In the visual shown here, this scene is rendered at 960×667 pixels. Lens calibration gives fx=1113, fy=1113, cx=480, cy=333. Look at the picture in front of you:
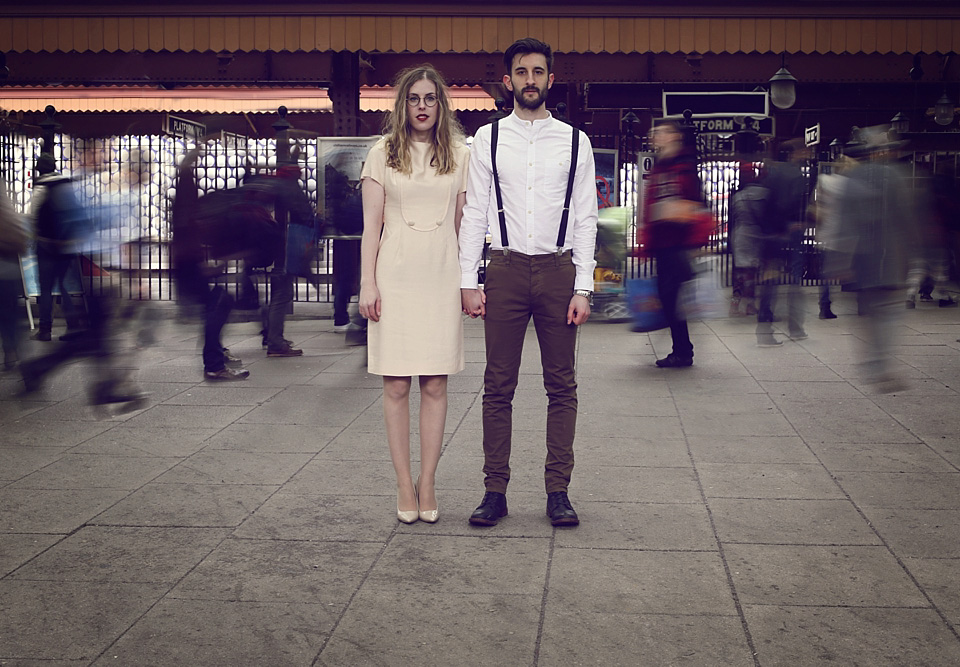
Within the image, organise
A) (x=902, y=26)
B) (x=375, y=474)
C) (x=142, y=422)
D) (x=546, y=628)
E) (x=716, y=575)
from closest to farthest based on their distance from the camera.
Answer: (x=546, y=628), (x=716, y=575), (x=375, y=474), (x=142, y=422), (x=902, y=26)

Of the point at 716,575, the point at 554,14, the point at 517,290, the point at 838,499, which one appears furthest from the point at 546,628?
the point at 554,14

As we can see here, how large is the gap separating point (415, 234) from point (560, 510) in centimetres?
141

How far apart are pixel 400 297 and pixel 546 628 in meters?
1.71

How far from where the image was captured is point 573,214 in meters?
4.98

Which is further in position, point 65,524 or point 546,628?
point 65,524

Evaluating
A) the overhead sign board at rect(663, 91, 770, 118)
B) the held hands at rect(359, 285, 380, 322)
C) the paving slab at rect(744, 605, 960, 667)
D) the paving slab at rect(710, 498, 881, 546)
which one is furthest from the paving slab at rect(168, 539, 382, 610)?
the overhead sign board at rect(663, 91, 770, 118)

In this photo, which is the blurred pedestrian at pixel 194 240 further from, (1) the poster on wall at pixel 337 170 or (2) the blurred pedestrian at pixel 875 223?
(1) the poster on wall at pixel 337 170

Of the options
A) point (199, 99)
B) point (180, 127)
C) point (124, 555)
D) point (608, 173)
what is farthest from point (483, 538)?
point (199, 99)

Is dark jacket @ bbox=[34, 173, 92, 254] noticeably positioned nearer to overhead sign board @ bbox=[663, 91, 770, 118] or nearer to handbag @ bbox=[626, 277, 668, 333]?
handbag @ bbox=[626, 277, 668, 333]

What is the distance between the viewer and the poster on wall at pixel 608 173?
14.2 metres

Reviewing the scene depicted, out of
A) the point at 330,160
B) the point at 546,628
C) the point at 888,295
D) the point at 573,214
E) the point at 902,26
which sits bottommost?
the point at 546,628

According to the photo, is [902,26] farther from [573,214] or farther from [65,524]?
[65,524]

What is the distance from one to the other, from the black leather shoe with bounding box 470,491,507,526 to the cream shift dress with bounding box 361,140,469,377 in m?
0.63

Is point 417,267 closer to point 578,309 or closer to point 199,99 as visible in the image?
point 578,309
